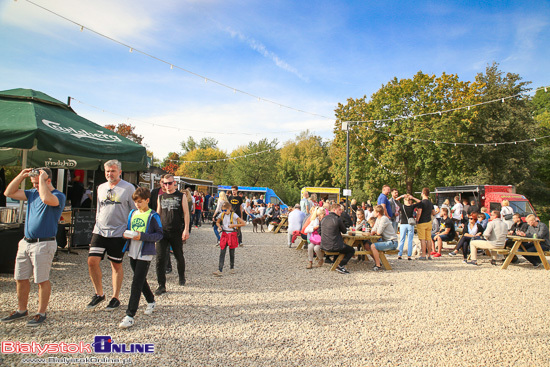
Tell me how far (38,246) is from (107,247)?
68cm

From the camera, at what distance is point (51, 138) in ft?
17.3

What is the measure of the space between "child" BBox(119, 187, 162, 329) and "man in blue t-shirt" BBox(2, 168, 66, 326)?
775 mm

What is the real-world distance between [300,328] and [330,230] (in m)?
3.23

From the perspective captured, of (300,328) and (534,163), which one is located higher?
(534,163)

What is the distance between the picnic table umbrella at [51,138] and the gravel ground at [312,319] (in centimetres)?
198

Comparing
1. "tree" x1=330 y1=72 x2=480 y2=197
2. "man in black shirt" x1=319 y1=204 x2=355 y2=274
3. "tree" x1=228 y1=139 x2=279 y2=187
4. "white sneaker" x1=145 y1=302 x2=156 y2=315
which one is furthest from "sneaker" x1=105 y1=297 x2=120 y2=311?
"tree" x1=228 y1=139 x2=279 y2=187

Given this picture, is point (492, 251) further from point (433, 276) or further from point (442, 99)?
point (442, 99)

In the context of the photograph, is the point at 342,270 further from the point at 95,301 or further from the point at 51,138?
the point at 51,138

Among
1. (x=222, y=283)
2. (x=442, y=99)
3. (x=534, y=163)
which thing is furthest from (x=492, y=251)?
(x=534, y=163)

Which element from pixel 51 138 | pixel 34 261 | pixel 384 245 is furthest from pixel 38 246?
pixel 384 245

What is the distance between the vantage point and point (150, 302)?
410cm

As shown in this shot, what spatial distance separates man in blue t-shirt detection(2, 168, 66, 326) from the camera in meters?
3.62

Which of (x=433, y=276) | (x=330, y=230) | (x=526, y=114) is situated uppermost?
(x=526, y=114)

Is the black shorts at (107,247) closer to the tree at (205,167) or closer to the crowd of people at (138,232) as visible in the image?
the crowd of people at (138,232)
